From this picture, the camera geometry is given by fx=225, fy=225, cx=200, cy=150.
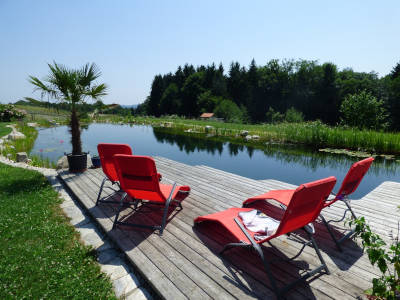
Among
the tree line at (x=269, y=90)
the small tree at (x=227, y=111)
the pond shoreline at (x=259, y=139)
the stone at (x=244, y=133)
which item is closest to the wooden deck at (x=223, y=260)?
the pond shoreline at (x=259, y=139)

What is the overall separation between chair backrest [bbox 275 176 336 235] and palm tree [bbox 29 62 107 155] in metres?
5.21

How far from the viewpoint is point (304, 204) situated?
186 cm

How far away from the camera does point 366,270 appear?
2080 millimetres

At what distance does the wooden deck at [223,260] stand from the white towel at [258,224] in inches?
8.7

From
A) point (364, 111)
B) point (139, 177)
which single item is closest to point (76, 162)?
point (139, 177)

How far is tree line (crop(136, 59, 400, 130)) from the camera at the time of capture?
3441 centimetres

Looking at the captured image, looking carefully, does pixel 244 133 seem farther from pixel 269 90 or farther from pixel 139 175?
pixel 269 90

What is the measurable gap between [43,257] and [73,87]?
423 centimetres

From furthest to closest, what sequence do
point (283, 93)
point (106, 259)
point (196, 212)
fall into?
1. point (283, 93)
2. point (196, 212)
3. point (106, 259)

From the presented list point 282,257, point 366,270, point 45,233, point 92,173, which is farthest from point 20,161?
point 366,270

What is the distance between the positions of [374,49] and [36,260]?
45.2 ft

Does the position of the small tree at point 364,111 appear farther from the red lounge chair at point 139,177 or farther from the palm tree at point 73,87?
the red lounge chair at point 139,177

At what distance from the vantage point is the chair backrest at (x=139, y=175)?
2.57m

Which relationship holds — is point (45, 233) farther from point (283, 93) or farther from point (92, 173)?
point (283, 93)
